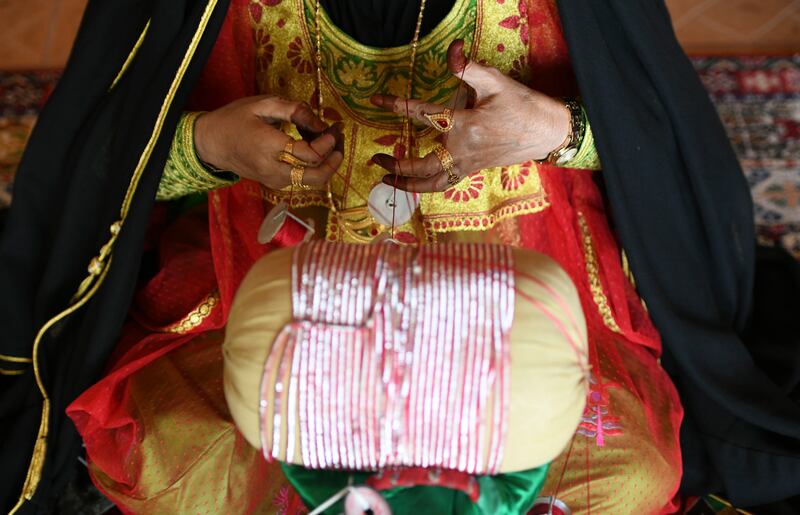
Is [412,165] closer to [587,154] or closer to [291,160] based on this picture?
[291,160]

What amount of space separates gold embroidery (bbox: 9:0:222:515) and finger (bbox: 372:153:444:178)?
300mm

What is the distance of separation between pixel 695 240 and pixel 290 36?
65 cm

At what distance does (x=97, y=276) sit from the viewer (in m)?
1.02

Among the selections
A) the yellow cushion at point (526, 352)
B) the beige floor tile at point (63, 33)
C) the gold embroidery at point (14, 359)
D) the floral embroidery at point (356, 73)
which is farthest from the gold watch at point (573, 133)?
the beige floor tile at point (63, 33)

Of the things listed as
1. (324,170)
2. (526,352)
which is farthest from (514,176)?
(526,352)

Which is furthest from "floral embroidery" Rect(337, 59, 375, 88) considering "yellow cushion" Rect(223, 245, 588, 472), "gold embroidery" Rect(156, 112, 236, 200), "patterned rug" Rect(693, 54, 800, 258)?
"patterned rug" Rect(693, 54, 800, 258)

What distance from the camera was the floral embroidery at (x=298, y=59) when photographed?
1046mm

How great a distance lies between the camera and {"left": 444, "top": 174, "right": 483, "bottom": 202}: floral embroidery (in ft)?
3.45

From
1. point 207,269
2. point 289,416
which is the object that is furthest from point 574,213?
point 289,416

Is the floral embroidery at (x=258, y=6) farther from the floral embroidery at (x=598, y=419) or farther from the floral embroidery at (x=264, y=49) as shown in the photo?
the floral embroidery at (x=598, y=419)

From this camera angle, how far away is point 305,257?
0.58 m

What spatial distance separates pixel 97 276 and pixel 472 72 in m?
0.59

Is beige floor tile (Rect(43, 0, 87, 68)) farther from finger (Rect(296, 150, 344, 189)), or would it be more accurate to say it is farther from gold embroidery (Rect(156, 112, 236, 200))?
finger (Rect(296, 150, 344, 189))

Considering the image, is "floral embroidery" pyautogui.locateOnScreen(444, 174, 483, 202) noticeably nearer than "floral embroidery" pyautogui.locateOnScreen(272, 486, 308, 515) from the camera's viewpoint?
No
